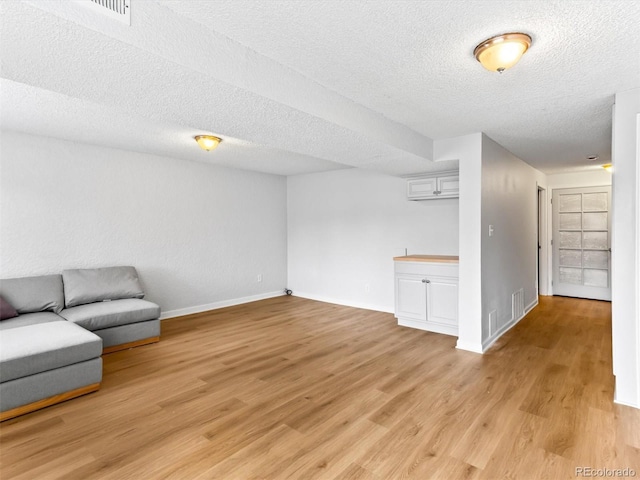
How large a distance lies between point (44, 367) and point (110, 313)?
1.14 metres

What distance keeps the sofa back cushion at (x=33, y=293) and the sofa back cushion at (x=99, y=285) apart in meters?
0.10

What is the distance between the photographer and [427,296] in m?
4.39

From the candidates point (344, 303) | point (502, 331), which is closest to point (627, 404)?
point (502, 331)

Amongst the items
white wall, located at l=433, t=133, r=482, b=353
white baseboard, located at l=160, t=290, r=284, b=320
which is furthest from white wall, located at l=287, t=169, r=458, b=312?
white wall, located at l=433, t=133, r=482, b=353

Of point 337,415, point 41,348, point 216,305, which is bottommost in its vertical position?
point 337,415

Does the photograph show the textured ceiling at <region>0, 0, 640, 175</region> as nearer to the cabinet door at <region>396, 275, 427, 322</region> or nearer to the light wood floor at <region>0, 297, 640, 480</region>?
the cabinet door at <region>396, 275, 427, 322</region>

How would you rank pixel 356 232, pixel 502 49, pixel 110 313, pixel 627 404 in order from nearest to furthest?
pixel 502 49 < pixel 627 404 < pixel 110 313 < pixel 356 232

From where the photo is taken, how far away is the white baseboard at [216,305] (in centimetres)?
516

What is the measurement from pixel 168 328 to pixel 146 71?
12.2 feet

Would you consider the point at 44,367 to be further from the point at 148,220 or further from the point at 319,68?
the point at 319,68

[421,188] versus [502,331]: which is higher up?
[421,188]

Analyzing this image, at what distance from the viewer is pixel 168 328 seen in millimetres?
4609

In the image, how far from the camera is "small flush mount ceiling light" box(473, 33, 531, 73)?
1864 mm

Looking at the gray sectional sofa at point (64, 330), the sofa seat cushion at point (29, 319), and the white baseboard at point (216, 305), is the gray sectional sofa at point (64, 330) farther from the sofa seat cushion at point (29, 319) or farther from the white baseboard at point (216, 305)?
the white baseboard at point (216, 305)
